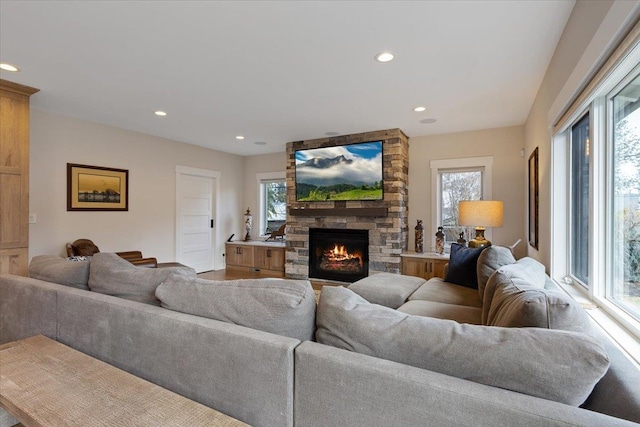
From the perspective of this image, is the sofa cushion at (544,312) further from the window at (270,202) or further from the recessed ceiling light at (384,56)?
the window at (270,202)

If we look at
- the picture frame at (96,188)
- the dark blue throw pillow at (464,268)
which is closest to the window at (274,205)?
the picture frame at (96,188)

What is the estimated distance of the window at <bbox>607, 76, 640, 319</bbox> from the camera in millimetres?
1401

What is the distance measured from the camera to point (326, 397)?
0.98 metres

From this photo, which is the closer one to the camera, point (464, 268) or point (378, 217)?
point (464, 268)

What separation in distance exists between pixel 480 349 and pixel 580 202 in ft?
6.38

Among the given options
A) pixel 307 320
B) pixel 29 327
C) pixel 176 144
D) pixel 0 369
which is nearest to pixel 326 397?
pixel 307 320

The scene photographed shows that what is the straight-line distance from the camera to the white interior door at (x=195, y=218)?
18.6ft

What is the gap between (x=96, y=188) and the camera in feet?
14.8

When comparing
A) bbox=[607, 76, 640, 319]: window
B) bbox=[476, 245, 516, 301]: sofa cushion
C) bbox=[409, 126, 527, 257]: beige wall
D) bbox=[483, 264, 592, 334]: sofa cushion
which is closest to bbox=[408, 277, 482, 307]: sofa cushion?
bbox=[476, 245, 516, 301]: sofa cushion

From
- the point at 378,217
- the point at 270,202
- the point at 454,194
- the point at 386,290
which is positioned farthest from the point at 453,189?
the point at 270,202

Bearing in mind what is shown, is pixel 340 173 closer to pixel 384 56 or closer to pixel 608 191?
pixel 384 56

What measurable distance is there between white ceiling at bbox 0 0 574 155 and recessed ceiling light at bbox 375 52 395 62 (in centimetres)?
7

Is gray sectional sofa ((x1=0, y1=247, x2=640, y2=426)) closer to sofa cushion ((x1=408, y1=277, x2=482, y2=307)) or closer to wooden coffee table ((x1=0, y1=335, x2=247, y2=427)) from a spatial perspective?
wooden coffee table ((x1=0, y1=335, x2=247, y2=427))

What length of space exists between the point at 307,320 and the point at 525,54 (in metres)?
2.73
